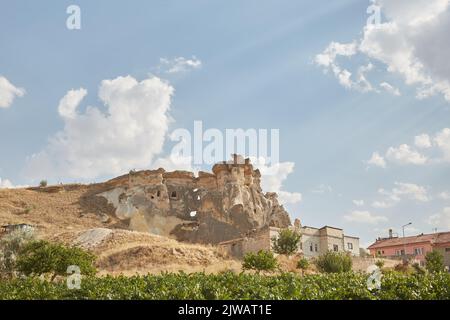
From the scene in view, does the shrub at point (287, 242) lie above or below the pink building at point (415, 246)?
below

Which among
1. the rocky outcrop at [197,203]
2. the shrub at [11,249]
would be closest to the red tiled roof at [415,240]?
the rocky outcrop at [197,203]

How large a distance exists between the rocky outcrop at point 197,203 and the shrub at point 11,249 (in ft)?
67.4

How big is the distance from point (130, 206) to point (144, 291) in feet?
140

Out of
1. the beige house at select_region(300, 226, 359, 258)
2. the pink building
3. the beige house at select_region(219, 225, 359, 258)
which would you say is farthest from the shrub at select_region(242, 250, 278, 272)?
the pink building

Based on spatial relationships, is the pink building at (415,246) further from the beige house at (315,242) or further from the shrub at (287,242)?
the shrub at (287,242)

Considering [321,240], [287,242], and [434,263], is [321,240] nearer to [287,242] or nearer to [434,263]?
[287,242]

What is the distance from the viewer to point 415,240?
61188mm

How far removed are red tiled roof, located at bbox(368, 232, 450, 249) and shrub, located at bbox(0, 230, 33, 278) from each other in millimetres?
46636

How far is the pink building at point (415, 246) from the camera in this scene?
58.0 m

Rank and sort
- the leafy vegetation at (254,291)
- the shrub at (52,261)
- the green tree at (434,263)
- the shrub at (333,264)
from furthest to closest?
the green tree at (434,263) < the shrub at (333,264) < the shrub at (52,261) < the leafy vegetation at (254,291)

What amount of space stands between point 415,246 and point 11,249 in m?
47.9

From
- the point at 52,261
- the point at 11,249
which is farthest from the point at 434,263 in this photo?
the point at 11,249
